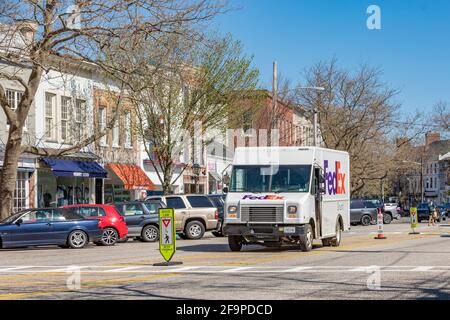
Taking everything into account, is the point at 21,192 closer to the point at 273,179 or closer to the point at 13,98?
the point at 13,98

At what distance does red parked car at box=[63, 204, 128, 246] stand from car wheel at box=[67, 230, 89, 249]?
144cm

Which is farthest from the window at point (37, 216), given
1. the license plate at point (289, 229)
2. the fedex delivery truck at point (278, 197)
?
the license plate at point (289, 229)

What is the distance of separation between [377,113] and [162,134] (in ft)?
79.8

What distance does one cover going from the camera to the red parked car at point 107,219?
1116 inches

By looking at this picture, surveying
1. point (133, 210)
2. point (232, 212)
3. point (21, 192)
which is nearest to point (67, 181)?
point (21, 192)

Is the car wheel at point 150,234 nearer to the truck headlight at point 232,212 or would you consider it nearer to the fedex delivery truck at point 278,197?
the fedex delivery truck at point 278,197

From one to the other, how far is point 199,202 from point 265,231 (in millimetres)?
10407

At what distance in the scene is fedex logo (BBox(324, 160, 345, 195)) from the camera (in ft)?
78.6

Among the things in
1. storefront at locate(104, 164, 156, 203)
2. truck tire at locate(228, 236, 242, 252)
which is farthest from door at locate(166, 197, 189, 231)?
storefront at locate(104, 164, 156, 203)

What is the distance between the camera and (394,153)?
64.3 metres

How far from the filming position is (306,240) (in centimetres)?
2188

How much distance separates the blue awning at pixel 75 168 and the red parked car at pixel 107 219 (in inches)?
316

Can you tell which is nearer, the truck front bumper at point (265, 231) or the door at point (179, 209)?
the truck front bumper at point (265, 231)
